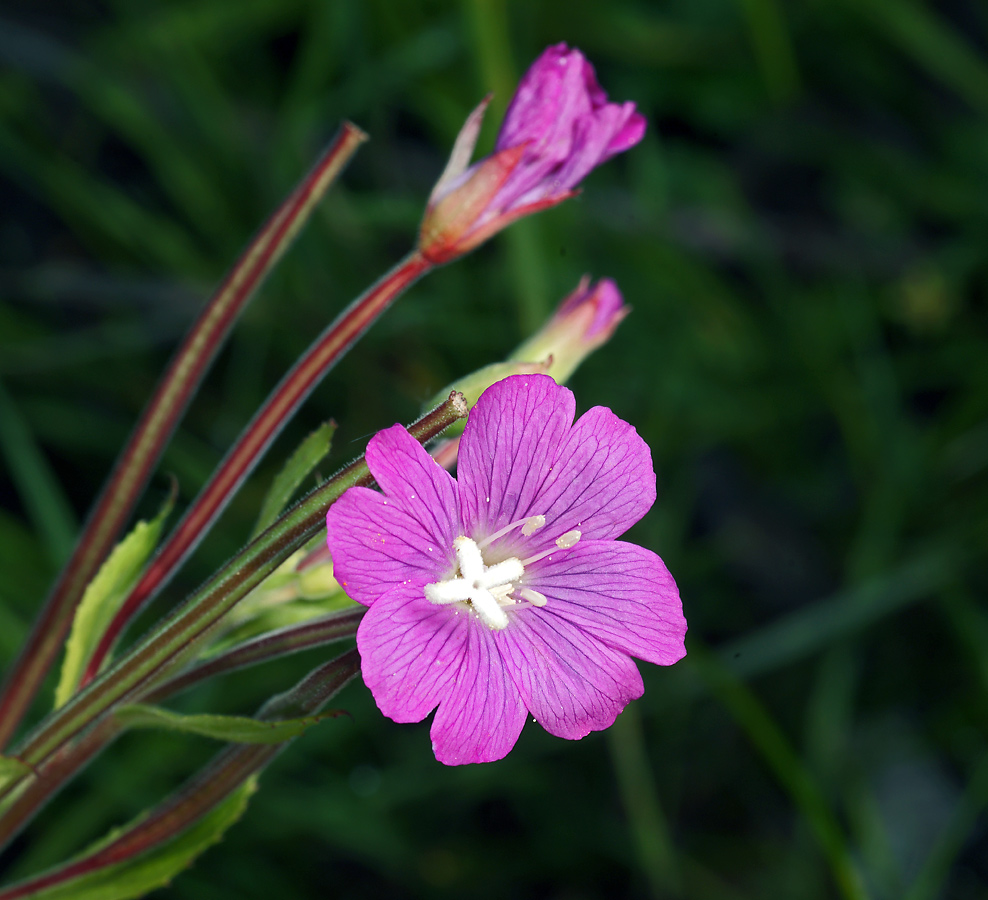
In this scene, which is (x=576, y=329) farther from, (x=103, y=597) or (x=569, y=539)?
(x=103, y=597)

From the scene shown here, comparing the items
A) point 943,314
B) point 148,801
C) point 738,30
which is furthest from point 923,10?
point 148,801

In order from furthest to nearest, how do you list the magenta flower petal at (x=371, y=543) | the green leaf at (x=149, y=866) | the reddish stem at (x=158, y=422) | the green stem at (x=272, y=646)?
the reddish stem at (x=158, y=422)
the green leaf at (x=149, y=866)
the green stem at (x=272, y=646)
the magenta flower petal at (x=371, y=543)

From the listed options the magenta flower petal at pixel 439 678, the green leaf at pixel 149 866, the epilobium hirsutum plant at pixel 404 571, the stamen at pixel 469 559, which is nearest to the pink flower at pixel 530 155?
the epilobium hirsutum plant at pixel 404 571

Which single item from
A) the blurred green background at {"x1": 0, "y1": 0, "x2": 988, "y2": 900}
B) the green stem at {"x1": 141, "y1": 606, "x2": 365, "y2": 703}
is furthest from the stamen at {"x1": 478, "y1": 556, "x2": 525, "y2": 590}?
the blurred green background at {"x1": 0, "y1": 0, "x2": 988, "y2": 900}

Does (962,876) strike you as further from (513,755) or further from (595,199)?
(595,199)

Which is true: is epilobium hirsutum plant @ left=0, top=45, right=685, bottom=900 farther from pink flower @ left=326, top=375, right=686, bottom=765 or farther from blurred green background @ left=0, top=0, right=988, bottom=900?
blurred green background @ left=0, top=0, right=988, bottom=900

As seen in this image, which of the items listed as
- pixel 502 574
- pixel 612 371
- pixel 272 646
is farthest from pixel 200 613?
pixel 612 371

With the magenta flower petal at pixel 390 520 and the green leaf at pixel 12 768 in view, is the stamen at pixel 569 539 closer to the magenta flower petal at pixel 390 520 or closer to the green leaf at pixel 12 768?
the magenta flower petal at pixel 390 520
